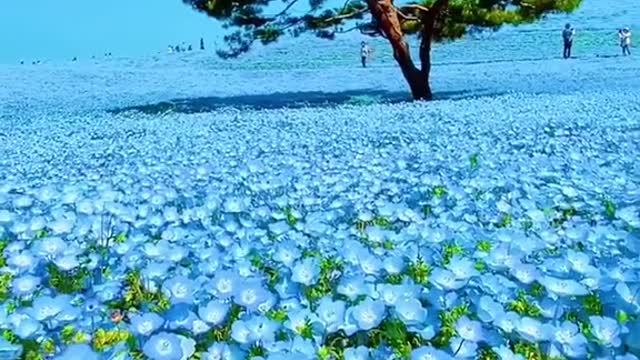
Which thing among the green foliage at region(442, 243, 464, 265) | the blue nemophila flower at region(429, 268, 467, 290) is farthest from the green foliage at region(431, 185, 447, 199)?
the blue nemophila flower at region(429, 268, 467, 290)

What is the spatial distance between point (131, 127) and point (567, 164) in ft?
24.9

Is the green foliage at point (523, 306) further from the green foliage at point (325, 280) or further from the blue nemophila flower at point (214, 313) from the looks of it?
the blue nemophila flower at point (214, 313)

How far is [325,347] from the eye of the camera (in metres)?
1.73

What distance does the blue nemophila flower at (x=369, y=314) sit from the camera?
1.68m

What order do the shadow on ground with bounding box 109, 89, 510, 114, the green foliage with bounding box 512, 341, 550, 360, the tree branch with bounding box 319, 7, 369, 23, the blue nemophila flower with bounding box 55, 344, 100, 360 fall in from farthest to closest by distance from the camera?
the tree branch with bounding box 319, 7, 369, 23 → the shadow on ground with bounding box 109, 89, 510, 114 → the green foliage with bounding box 512, 341, 550, 360 → the blue nemophila flower with bounding box 55, 344, 100, 360

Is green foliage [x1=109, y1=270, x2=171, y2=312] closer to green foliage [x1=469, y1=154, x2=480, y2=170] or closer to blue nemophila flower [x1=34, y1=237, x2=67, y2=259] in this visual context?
blue nemophila flower [x1=34, y1=237, x2=67, y2=259]

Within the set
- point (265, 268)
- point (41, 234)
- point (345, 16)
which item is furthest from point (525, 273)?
point (345, 16)

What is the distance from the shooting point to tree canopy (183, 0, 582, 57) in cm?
1641

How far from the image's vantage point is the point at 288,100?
18.5 m

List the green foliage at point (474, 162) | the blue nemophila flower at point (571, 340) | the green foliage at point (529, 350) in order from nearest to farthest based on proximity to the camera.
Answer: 1. the blue nemophila flower at point (571, 340)
2. the green foliage at point (529, 350)
3. the green foliage at point (474, 162)

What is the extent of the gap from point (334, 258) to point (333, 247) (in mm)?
138

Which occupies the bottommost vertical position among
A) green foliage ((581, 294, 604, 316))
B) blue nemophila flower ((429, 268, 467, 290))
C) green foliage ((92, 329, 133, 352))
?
green foliage ((581, 294, 604, 316))

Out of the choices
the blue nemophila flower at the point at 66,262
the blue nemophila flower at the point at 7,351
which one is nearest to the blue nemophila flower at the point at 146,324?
the blue nemophila flower at the point at 7,351

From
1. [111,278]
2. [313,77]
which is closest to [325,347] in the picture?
[111,278]
